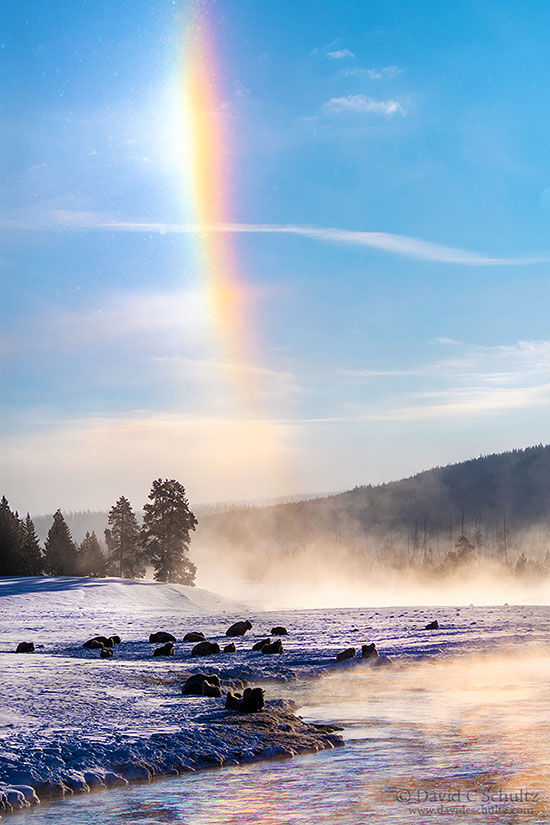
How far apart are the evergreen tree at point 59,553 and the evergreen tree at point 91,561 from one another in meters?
1.34

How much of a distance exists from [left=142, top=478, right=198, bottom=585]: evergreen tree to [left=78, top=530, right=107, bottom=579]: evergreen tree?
15.0m

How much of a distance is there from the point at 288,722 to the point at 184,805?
267 inches

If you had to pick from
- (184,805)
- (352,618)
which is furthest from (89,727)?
(352,618)

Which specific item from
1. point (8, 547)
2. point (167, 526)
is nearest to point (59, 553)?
point (8, 547)

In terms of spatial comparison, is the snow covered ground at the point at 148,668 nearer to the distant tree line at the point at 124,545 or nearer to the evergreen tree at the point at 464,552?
Answer: the distant tree line at the point at 124,545

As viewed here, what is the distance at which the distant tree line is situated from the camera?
87.8 meters

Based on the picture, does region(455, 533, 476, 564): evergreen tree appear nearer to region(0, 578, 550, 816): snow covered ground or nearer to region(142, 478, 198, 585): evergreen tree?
region(142, 478, 198, 585): evergreen tree

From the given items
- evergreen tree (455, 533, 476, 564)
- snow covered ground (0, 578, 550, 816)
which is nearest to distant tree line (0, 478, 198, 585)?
snow covered ground (0, 578, 550, 816)

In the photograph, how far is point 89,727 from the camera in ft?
64.4

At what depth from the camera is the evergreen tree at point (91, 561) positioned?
330 ft

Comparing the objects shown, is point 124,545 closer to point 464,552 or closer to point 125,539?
point 125,539

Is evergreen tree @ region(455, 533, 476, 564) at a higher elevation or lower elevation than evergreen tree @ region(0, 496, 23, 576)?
lower

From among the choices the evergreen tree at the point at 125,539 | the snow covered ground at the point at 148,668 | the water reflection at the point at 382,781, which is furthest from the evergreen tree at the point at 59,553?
the water reflection at the point at 382,781

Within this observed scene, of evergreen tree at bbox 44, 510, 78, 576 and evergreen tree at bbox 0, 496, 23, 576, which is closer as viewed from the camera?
evergreen tree at bbox 0, 496, 23, 576
